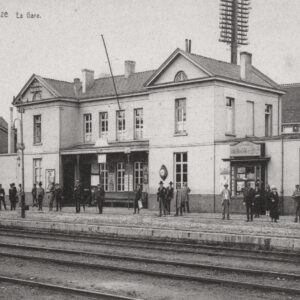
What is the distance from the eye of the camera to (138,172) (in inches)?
1495

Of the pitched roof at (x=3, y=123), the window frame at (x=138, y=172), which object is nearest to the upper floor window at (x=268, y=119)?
the window frame at (x=138, y=172)

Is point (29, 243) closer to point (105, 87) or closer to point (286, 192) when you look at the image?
point (286, 192)

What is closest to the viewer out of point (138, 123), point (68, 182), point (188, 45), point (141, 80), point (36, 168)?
point (138, 123)

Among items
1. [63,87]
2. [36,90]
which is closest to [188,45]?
[63,87]

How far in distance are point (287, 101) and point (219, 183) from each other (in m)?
28.4

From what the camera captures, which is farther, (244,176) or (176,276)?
(244,176)

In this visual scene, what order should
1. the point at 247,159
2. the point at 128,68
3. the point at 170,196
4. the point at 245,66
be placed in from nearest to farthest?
the point at 170,196
the point at 247,159
the point at 245,66
the point at 128,68

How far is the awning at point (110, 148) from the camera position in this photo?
118 feet

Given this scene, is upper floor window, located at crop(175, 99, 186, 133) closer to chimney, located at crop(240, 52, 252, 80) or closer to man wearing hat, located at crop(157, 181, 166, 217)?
chimney, located at crop(240, 52, 252, 80)

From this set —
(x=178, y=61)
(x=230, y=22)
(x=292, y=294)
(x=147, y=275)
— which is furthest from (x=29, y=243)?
(x=230, y=22)

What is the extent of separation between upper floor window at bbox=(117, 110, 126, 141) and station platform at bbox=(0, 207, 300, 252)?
31.9ft

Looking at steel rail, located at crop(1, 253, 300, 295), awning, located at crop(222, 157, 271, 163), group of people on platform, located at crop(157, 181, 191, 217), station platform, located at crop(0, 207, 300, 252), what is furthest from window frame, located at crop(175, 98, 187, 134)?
steel rail, located at crop(1, 253, 300, 295)

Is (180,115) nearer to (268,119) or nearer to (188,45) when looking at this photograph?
(268,119)

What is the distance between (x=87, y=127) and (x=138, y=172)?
5961 mm
